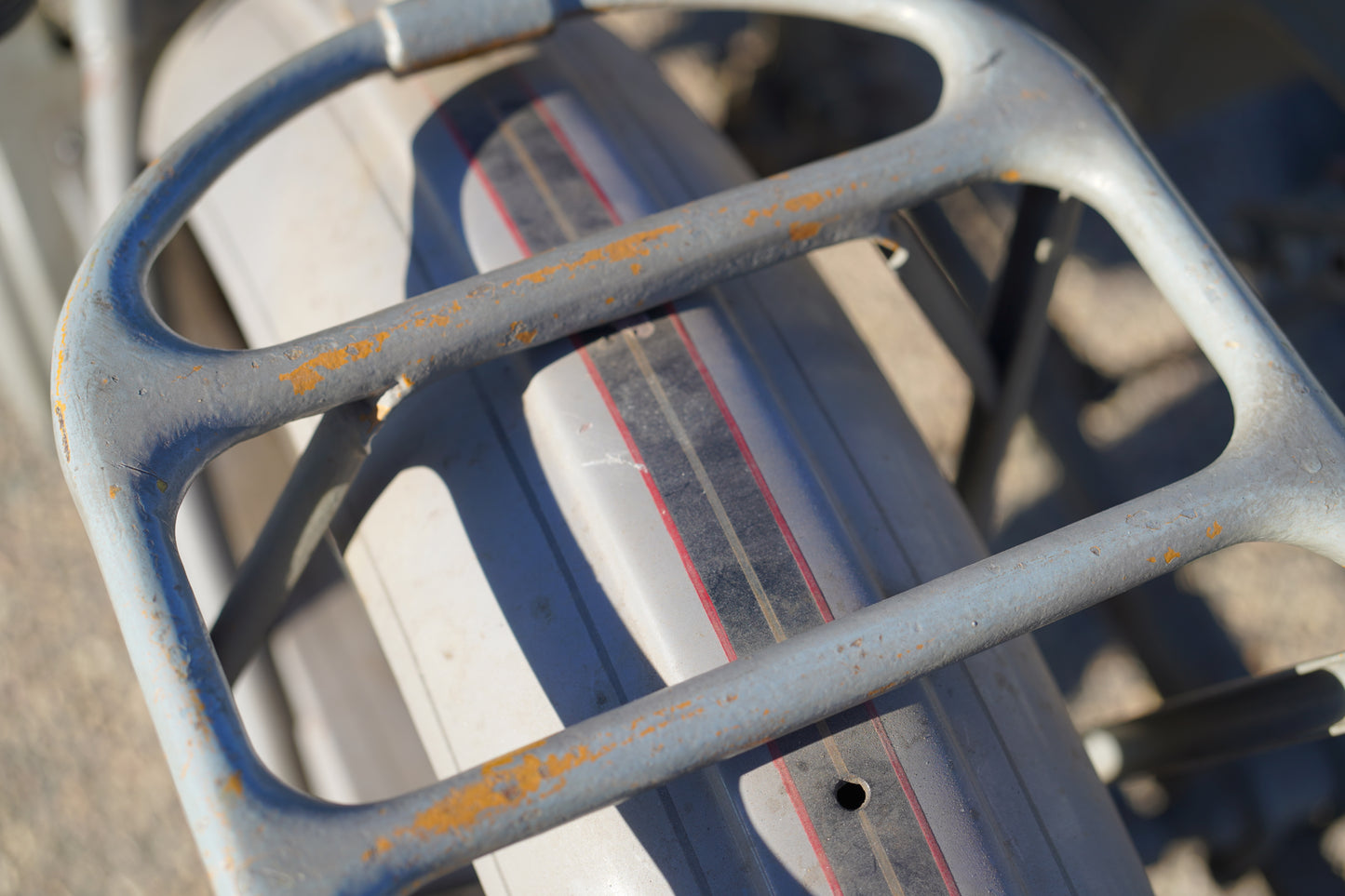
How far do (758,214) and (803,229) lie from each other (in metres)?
0.04

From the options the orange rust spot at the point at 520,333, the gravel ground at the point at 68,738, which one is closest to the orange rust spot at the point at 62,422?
the orange rust spot at the point at 520,333

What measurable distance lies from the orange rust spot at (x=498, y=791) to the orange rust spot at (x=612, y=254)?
327 millimetres

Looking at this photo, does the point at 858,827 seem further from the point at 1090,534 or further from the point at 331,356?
the point at 331,356

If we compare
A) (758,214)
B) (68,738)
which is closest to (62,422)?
(758,214)

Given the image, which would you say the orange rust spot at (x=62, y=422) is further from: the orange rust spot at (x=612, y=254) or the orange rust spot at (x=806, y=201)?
the orange rust spot at (x=806, y=201)

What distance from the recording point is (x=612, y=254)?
71 centimetres

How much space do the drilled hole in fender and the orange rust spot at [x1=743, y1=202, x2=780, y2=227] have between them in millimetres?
408

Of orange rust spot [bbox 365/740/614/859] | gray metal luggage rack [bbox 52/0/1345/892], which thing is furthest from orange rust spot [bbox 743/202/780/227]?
orange rust spot [bbox 365/740/614/859]

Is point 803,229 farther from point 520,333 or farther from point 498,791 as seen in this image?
point 498,791

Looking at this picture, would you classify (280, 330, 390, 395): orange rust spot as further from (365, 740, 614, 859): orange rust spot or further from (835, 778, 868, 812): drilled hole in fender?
(835, 778, 868, 812): drilled hole in fender

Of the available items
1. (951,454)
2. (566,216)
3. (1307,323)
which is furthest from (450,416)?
(1307,323)

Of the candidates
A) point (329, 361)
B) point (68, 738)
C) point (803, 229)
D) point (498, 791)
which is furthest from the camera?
point (68, 738)

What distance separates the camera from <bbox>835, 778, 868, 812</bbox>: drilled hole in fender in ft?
2.21

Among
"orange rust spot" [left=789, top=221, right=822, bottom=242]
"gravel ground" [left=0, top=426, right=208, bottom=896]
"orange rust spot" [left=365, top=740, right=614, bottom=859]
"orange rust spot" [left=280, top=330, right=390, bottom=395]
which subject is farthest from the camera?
"gravel ground" [left=0, top=426, right=208, bottom=896]
